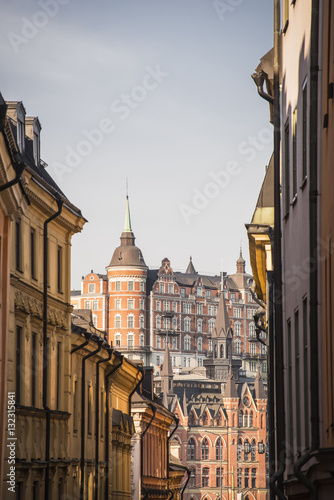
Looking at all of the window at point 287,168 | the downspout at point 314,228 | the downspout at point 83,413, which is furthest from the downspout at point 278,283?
the downspout at point 83,413

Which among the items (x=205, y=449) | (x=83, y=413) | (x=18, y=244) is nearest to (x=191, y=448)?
(x=205, y=449)

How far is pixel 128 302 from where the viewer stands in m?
190

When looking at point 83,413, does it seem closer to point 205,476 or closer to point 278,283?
point 278,283

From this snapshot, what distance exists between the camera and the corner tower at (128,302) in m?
190

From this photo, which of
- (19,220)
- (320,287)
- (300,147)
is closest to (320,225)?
(320,287)

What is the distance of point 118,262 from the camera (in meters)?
192

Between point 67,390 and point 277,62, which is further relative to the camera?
point 67,390

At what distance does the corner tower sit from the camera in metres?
190

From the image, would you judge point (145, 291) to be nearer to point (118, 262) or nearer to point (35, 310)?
point (118, 262)

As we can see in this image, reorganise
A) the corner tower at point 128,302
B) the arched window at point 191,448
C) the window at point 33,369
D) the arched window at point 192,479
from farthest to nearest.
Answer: the corner tower at point 128,302, the arched window at point 191,448, the arched window at point 192,479, the window at point 33,369

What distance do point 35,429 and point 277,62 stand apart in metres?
8.80

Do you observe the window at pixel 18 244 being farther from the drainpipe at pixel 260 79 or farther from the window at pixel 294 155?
the window at pixel 294 155

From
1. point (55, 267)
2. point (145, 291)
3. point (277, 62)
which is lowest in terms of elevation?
point (55, 267)

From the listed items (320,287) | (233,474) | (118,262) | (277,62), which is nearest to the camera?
(320,287)
